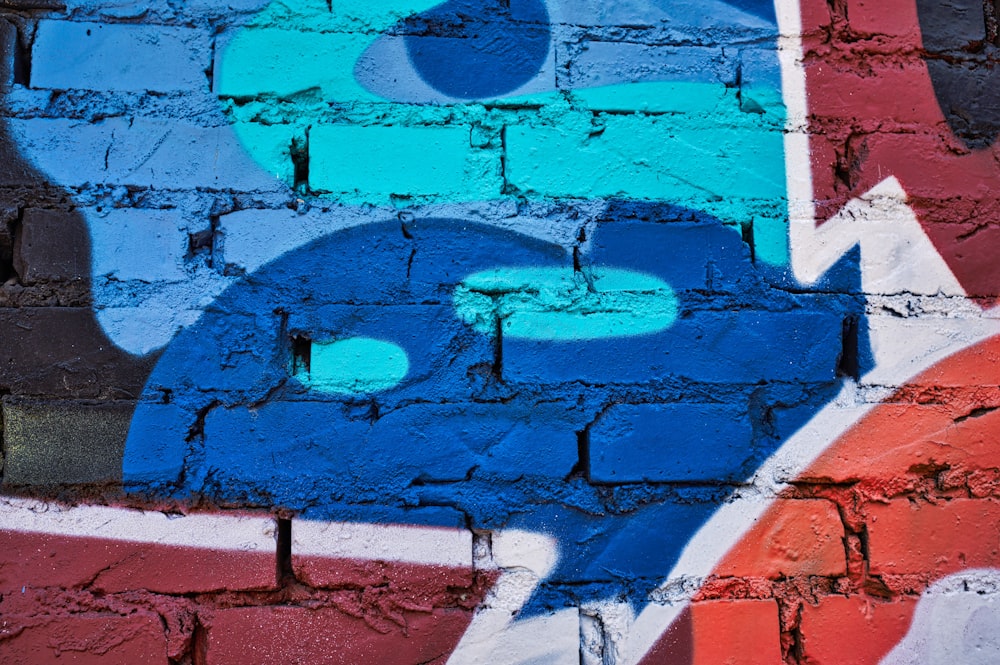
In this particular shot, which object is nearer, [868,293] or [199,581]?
[199,581]

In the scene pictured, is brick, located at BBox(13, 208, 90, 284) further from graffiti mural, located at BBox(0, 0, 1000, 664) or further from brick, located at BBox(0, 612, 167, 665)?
brick, located at BBox(0, 612, 167, 665)

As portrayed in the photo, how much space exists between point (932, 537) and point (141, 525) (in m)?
1.20

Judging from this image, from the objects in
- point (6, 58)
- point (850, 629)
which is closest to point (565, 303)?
point (850, 629)

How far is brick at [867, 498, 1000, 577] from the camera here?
3.70 feet

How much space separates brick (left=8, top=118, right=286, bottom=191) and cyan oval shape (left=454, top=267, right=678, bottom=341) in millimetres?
352

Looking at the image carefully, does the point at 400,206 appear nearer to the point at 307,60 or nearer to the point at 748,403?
the point at 307,60

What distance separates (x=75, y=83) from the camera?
1.09m

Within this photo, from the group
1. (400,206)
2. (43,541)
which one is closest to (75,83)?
(400,206)

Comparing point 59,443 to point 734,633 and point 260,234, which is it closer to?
point 260,234

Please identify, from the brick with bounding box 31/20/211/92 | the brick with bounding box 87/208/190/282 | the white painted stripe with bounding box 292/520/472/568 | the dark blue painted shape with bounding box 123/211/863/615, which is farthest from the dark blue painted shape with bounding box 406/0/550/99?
the white painted stripe with bounding box 292/520/472/568

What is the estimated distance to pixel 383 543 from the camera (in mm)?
1068

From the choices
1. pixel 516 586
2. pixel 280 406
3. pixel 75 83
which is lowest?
pixel 516 586

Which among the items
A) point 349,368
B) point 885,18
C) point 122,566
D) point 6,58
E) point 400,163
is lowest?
point 122,566

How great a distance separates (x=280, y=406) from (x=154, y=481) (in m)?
0.21
